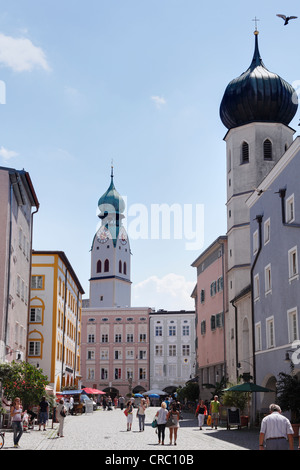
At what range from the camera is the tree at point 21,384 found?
30.0 meters

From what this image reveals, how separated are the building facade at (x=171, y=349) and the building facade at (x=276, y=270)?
65362mm

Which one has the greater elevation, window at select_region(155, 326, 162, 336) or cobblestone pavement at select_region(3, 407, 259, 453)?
window at select_region(155, 326, 162, 336)

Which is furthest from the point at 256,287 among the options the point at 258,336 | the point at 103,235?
the point at 103,235

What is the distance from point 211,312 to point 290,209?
23316 mm

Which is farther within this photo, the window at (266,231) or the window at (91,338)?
the window at (91,338)

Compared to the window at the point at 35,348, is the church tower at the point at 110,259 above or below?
above

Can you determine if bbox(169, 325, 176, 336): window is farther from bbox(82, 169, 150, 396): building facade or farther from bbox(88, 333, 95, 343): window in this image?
bbox(88, 333, 95, 343): window

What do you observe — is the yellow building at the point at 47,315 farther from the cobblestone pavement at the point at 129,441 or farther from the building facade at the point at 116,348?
the building facade at the point at 116,348

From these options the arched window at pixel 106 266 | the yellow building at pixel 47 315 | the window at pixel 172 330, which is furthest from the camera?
the arched window at pixel 106 266

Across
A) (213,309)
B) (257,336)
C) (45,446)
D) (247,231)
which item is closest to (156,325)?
(213,309)

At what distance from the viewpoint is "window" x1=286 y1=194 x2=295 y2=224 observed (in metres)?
28.9

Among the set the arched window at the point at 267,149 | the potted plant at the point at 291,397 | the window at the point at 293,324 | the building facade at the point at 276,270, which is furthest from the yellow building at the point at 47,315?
the potted plant at the point at 291,397

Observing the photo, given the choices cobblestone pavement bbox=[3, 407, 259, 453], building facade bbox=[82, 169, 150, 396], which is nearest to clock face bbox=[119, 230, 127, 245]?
building facade bbox=[82, 169, 150, 396]
